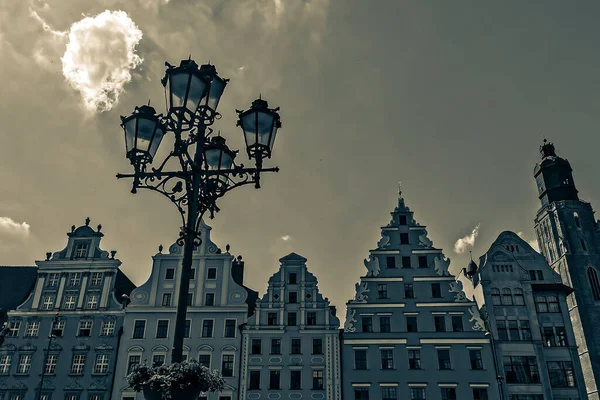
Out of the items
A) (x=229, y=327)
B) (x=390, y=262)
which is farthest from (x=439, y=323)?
(x=229, y=327)

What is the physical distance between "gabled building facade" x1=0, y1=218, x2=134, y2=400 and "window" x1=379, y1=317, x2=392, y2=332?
819 inches

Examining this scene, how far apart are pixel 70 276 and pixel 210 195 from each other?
124ft

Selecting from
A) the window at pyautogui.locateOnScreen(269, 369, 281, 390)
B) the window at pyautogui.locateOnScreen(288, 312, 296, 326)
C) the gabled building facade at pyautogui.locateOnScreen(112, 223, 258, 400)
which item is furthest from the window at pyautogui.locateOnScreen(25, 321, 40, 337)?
the window at pyautogui.locateOnScreen(288, 312, 296, 326)

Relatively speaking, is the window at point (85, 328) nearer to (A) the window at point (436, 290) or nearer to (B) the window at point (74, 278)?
(B) the window at point (74, 278)

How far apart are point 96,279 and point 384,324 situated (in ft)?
79.0

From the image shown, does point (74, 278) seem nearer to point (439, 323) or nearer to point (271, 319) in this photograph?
point (271, 319)

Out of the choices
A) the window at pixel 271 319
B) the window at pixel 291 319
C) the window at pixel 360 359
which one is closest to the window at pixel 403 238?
the window at pixel 360 359

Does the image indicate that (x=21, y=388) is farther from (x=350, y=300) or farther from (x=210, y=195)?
(x=210, y=195)

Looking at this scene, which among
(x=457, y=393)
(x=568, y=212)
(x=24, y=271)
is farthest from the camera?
(x=568, y=212)

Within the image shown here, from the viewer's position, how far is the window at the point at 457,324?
41.2 meters

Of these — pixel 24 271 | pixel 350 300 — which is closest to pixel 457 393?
pixel 350 300

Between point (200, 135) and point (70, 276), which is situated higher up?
point (70, 276)

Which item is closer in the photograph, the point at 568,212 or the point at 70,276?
the point at 70,276

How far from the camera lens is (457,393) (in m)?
38.6
